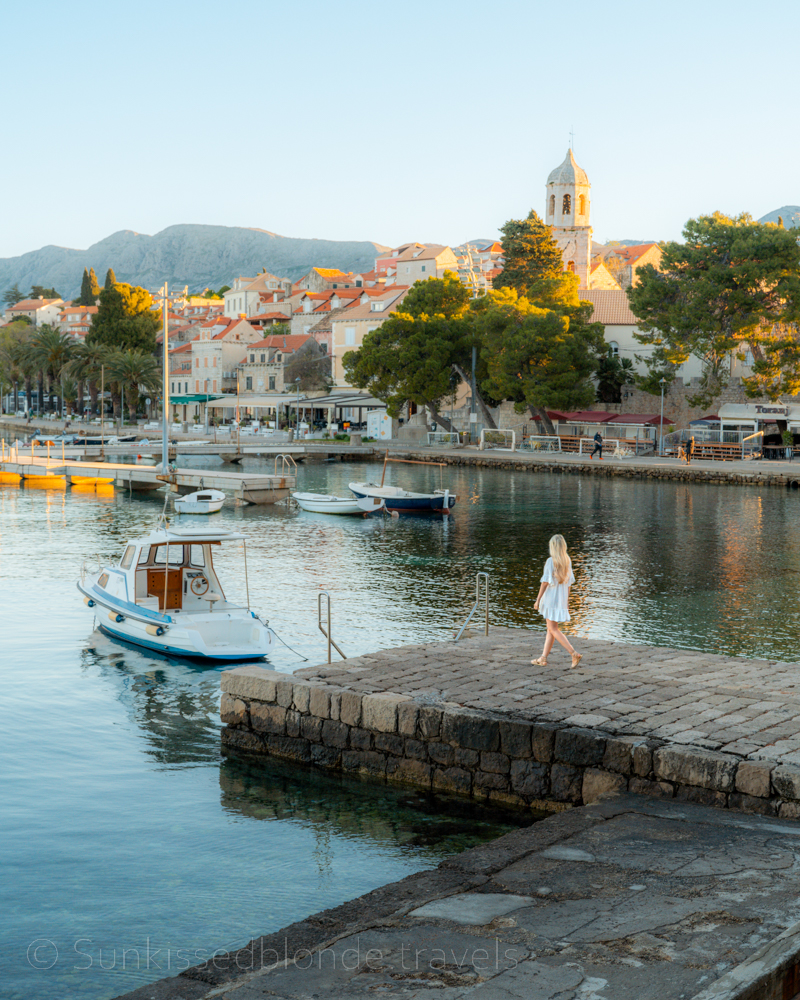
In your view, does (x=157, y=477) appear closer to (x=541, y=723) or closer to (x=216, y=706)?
(x=216, y=706)

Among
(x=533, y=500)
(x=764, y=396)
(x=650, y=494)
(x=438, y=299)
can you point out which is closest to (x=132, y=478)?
(x=533, y=500)

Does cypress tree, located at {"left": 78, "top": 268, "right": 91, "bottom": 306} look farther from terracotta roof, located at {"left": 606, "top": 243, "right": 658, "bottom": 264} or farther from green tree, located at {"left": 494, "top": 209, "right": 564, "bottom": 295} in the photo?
green tree, located at {"left": 494, "top": 209, "right": 564, "bottom": 295}

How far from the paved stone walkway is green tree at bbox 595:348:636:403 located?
62651 millimetres

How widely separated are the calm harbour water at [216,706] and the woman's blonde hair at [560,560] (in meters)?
3.47

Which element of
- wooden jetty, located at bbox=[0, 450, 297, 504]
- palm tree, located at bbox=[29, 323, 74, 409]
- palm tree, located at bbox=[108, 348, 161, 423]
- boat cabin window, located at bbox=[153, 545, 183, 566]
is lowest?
boat cabin window, located at bbox=[153, 545, 183, 566]

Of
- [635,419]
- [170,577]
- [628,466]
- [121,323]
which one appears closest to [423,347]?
[635,419]

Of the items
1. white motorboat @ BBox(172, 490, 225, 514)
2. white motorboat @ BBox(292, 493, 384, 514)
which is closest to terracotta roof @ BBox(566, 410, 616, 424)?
white motorboat @ BBox(292, 493, 384, 514)

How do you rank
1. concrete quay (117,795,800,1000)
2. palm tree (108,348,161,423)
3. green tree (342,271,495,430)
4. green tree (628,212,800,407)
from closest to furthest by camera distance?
concrete quay (117,795,800,1000) → green tree (628,212,800,407) → green tree (342,271,495,430) → palm tree (108,348,161,423)

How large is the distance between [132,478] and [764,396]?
141 feet

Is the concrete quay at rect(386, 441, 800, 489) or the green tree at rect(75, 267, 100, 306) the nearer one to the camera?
the concrete quay at rect(386, 441, 800, 489)

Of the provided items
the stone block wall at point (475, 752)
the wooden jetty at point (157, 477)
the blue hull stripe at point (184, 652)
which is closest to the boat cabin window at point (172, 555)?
the blue hull stripe at point (184, 652)

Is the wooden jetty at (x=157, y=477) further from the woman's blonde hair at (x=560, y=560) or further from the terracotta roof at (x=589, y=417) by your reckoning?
the woman's blonde hair at (x=560, y=560)

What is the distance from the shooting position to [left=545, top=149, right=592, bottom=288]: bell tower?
3585 inches

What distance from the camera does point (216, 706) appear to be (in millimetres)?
15688
